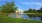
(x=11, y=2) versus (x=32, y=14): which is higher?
(x=11, y=2)

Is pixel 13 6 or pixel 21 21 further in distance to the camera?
pixel 13 6

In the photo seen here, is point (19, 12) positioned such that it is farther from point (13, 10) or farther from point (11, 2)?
point (11, 2)

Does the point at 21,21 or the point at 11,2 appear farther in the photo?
the point at 11,2

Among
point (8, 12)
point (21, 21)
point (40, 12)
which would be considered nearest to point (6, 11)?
point (8, 12)

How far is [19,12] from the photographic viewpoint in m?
5.57

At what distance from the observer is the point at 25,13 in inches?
222

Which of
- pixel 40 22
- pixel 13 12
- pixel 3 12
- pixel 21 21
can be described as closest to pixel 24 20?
pixel 21 21

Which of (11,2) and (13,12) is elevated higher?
(11,2)

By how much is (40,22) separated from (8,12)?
77.0 inches

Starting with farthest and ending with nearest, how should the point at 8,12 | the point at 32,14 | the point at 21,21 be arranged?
Result: 1. the point at 8,12
2. the point at 32,14
3. the point at 21,21

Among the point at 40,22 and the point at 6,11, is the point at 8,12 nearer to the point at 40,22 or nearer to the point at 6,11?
the point at 6,11

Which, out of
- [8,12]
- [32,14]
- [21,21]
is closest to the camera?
[21,21]

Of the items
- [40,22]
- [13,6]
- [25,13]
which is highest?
[13,6]

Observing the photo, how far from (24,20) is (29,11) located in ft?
3.36
